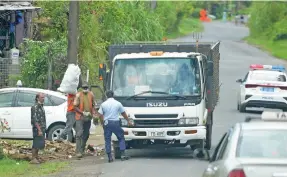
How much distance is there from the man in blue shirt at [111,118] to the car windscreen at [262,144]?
29.6 feet

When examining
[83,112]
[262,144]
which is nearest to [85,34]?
[83,112]

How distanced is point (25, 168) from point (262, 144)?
9.90m

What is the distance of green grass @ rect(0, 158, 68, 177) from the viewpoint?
1862 cm

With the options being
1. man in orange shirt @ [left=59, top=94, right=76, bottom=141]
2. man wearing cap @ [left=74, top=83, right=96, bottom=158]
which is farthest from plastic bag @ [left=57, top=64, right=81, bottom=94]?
man wearing cap @ [left=74, top=83, right=96, bottom=158]

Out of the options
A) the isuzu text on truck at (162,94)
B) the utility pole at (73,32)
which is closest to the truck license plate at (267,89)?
the utility pole at (73,32)

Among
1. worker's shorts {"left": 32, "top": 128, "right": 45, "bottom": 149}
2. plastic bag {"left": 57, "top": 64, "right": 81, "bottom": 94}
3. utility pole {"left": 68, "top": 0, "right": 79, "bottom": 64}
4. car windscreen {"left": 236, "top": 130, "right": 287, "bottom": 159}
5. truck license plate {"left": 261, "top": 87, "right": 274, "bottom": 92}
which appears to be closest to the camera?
car windscreen {"left": 236, "top": 130, "right": 287, "bottom": 159}

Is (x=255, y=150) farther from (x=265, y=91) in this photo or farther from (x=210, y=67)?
(x=265, y=91)

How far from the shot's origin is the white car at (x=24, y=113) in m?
24.2

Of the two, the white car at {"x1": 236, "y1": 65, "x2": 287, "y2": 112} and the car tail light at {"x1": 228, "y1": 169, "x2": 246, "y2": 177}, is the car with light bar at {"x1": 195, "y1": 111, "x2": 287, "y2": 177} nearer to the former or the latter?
the car tail light at {"x1": 228, "y1": 169, "x2": 246, "y2": 177}

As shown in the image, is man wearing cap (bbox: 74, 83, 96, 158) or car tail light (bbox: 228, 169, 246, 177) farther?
man wearing cap (bbox: 74, 83, 96, 158)

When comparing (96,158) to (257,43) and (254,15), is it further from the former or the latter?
(254,15)

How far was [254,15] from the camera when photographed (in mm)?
85812

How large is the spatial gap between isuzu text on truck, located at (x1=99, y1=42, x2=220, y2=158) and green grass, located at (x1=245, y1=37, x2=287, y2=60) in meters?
44.3

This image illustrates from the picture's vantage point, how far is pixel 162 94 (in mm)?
20047
